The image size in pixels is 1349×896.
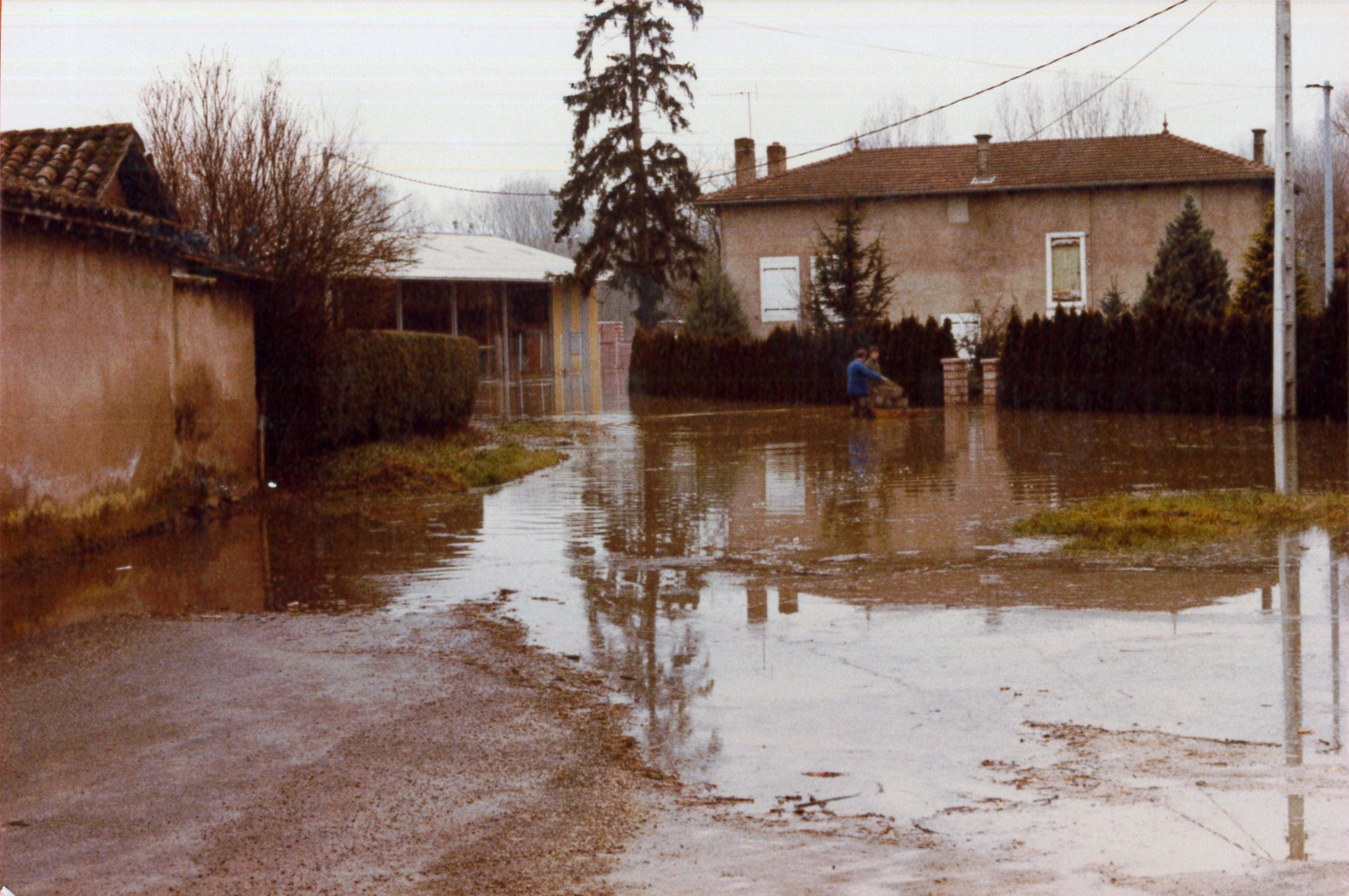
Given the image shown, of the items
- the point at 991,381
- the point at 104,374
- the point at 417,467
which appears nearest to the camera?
the point at 104,374

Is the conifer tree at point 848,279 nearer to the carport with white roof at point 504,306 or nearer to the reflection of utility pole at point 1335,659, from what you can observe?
the carport with white roof at point 504,306

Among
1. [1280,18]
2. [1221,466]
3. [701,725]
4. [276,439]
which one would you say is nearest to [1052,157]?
[1280,18]

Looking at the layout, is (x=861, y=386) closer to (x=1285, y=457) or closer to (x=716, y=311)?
(x=1285, y=457)

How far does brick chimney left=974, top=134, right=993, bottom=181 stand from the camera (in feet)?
142

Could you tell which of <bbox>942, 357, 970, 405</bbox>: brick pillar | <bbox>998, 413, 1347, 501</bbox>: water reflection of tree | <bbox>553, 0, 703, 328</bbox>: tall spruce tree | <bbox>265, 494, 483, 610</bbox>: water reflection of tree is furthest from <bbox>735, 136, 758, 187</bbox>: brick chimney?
<bbox>265, 494, 483, 610</bbox>: water reflection of tree

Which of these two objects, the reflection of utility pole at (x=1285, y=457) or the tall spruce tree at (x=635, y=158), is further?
the tall spruce tree at (x=635, y=158)

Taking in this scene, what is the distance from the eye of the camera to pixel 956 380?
32250mm

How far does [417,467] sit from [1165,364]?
16768 millimetres

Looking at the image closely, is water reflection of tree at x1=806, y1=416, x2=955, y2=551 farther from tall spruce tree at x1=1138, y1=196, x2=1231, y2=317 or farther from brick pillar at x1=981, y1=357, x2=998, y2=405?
tall spruce tree at x1=1138, y1=196, x2=1231, y2=317

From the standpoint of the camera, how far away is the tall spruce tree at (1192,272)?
36.9m

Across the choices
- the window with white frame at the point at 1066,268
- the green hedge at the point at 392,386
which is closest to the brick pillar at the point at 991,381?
the window with white frame at the point at 1066,268

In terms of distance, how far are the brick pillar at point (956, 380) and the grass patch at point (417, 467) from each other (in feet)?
47.6

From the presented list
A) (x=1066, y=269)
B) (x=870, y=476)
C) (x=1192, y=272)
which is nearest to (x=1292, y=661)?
(x=870, y=476)

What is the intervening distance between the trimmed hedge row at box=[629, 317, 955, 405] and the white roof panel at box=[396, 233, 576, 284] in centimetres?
638
